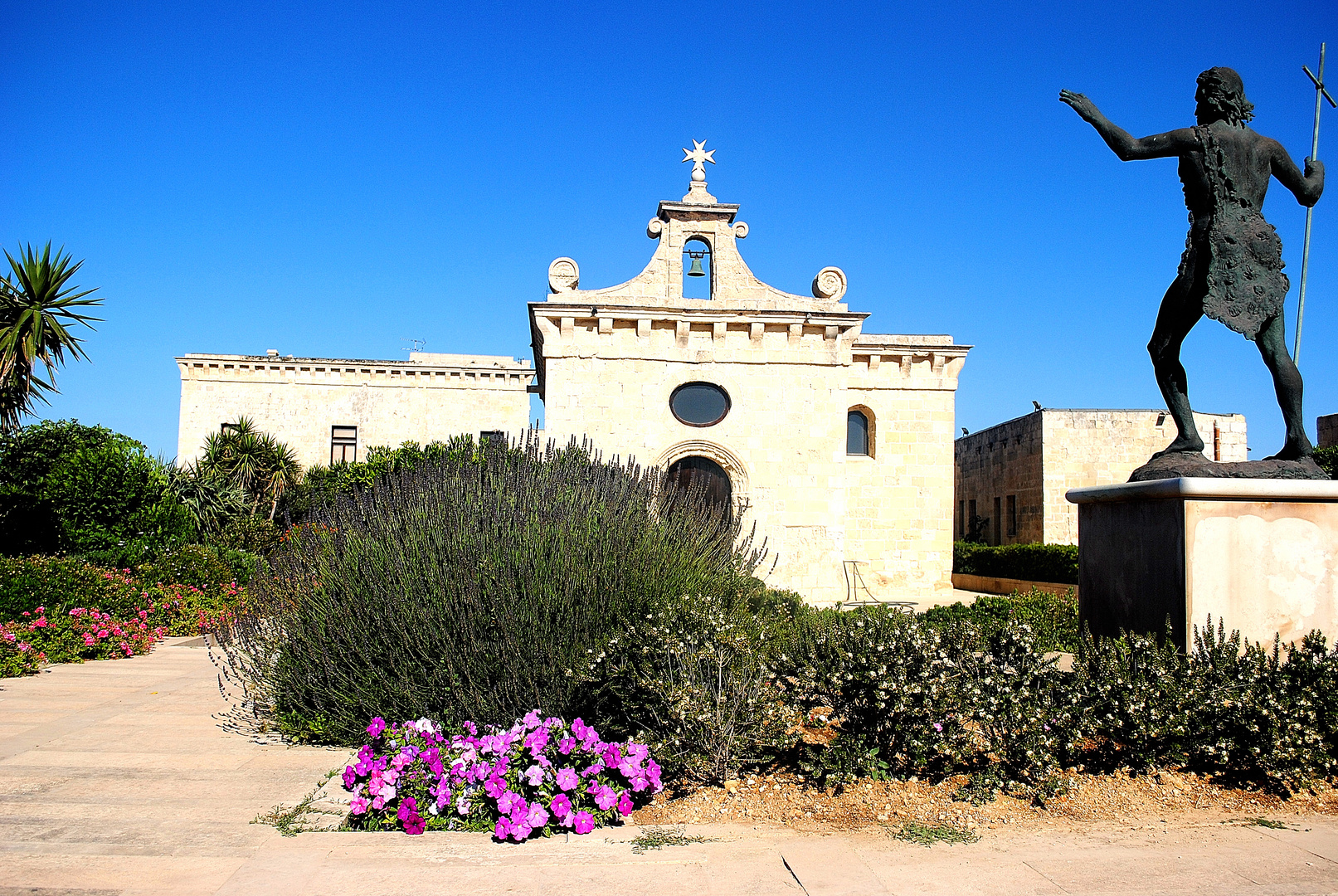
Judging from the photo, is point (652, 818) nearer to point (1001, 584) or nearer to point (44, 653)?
point (44, 653)

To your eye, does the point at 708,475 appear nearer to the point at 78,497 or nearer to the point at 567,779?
the point at 78,497

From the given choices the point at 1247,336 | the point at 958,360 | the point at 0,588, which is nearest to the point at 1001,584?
the point at 958,360

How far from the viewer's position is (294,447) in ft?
90.5

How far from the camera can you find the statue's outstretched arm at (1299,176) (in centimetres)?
471

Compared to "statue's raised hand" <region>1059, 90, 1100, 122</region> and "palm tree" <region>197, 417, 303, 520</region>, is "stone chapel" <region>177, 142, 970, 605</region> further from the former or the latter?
"palm tree" <region>197, 417, 303, 520</region>

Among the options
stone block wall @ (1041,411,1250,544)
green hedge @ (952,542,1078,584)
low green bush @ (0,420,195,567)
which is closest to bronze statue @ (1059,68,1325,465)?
green hedge @ (952,542,1078,584)

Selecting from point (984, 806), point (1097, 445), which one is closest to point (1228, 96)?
point (984, 806)

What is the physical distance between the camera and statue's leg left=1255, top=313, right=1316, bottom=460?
468 centimetres

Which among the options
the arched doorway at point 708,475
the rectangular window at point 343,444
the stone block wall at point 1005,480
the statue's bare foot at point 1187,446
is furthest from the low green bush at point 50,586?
the stone block wall at point 1005,480

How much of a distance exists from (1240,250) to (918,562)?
14644 mm

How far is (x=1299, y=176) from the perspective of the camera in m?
4.76

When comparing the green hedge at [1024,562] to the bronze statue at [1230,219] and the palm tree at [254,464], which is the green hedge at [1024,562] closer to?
the bronze statue at [1230,219]

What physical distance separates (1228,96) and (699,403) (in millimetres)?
11205

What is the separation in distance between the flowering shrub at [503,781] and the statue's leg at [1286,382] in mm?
3984
